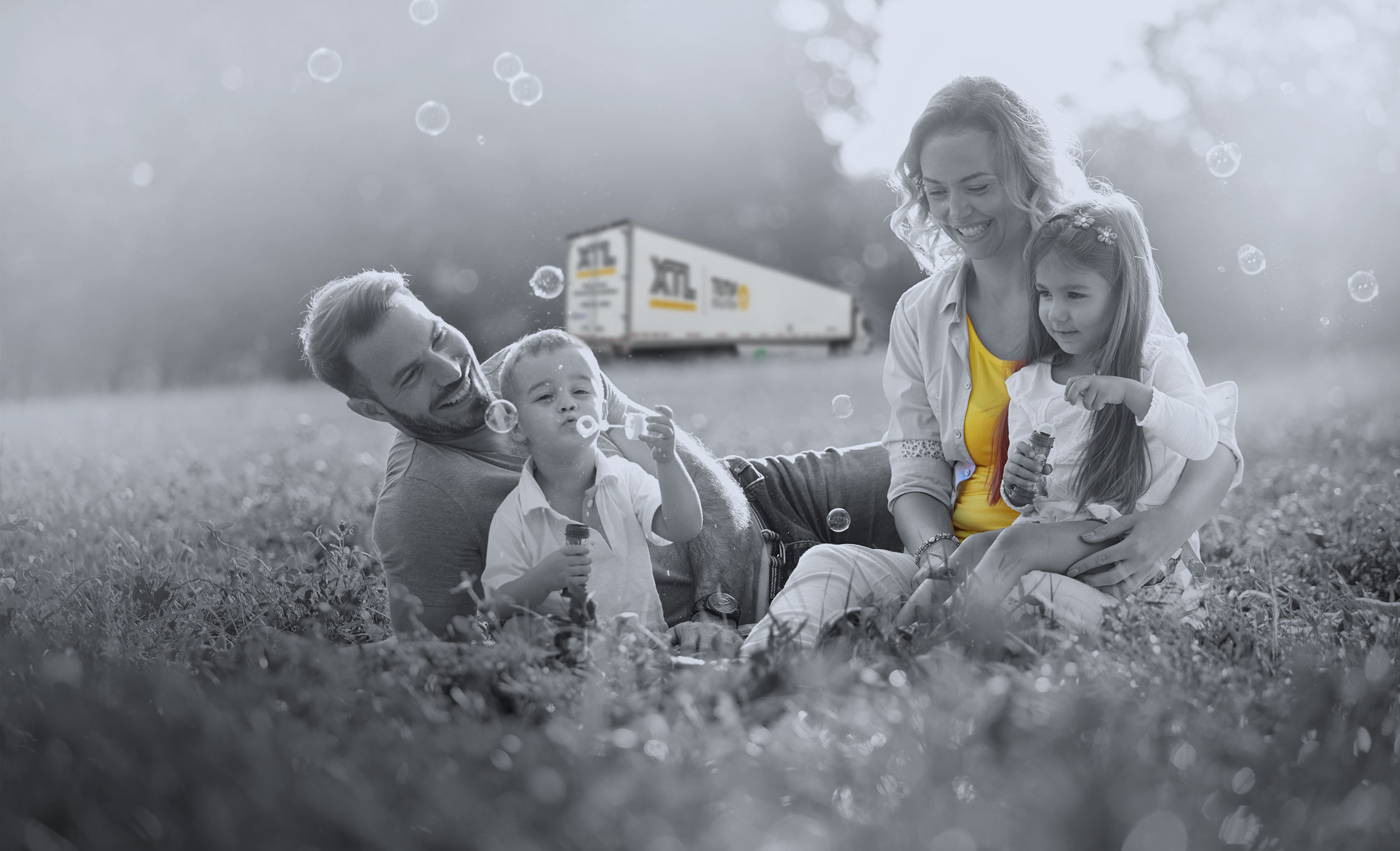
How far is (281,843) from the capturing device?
1.29 meters

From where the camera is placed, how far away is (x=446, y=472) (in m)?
2.81

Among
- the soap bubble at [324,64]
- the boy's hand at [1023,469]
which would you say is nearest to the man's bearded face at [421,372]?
the boy's hand at [1023,469]

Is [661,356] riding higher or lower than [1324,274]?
lower

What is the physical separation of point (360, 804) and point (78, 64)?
27.5 metres

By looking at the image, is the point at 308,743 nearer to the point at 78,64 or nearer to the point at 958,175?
the point at 958,175

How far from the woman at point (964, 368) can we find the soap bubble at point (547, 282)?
1215mm

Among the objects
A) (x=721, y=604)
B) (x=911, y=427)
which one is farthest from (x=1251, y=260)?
(x=721, y=604)

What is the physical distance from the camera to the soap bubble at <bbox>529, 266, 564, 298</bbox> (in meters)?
3.80

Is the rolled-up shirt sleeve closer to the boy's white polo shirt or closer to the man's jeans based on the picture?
the man's jeans

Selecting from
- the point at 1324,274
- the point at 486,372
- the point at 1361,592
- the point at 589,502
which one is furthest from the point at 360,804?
the point at 1324,274

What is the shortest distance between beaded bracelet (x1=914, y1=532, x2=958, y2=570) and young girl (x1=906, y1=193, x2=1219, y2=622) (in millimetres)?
163

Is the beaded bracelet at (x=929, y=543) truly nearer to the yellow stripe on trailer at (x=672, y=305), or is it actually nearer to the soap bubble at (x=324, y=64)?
the soap bubble at (x=324, y=64)

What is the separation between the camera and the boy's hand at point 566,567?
93.8 inches

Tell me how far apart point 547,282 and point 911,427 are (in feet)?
4.70
